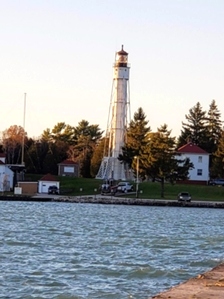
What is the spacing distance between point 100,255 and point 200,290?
13.8 meters

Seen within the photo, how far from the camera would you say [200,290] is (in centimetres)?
1980

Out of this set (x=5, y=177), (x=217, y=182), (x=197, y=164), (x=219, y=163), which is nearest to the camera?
(x=5, y=177)

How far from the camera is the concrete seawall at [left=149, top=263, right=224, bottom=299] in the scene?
18781mm

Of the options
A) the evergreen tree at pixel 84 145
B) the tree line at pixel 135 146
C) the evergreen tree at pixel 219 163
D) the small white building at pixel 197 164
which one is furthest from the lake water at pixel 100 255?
the evergreen tree at pixel 84 145

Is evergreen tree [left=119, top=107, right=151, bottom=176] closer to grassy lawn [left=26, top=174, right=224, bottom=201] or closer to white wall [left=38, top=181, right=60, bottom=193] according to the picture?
grassy lawn [left=26, top=174, right=224, bottom=201]

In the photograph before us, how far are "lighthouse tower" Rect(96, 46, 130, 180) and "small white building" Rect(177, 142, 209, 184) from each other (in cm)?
901

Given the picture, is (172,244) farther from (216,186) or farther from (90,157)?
(90,157)

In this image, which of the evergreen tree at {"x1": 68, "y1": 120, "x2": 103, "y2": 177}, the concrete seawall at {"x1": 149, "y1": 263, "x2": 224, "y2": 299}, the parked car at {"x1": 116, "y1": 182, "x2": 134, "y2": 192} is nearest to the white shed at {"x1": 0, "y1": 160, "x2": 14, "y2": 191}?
the parked car at {"x1": 116, "y1": 182, "x2": 134, "y2": 192}

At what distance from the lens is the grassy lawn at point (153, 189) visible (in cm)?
10006

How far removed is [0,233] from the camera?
44031 mm

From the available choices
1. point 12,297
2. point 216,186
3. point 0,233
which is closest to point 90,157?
point 216,186

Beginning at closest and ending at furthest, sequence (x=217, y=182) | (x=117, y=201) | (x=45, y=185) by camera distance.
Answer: (x=117, y=201) < (x=45, y=185) < (x=217, y=182)

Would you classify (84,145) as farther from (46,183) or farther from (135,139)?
(46,183)

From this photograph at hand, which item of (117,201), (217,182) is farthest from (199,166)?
(117,201)
